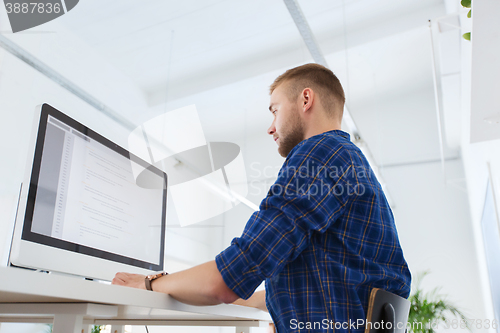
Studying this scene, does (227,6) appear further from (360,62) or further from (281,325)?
(281,325)

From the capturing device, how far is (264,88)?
5.38 m

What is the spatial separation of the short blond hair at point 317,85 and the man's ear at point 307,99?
2cm

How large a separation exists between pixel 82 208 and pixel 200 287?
17.6 inches

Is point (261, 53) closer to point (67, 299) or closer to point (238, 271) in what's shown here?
point (238, 271)

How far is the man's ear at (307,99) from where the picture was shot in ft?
3.37

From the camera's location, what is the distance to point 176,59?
4.79m

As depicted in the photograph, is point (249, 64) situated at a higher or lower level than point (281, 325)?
higher

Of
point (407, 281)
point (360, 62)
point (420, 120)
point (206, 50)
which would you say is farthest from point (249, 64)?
point (407, 281)

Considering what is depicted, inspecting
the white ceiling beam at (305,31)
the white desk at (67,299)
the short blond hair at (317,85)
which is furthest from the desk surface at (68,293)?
the white ceiling beam at (305,31)

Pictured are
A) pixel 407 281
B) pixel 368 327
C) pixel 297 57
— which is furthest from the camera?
pixel 297 57

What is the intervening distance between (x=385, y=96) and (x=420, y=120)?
631 millimetres

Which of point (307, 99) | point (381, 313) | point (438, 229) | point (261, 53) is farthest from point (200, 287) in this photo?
point (438, 229)

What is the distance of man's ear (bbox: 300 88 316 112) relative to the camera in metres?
1.03

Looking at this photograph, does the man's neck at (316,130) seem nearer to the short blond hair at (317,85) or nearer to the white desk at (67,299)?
the short blond hair at (317,85)
